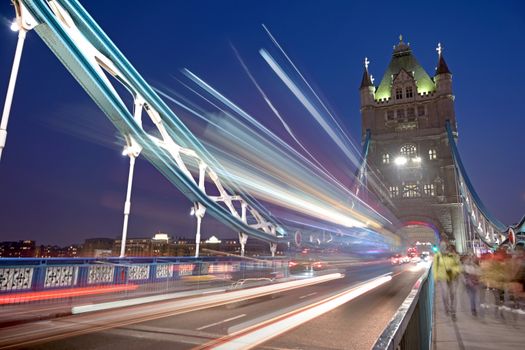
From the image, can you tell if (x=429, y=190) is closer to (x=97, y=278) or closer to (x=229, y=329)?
(x=97, y=278)

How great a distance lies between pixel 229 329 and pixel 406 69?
71992mm

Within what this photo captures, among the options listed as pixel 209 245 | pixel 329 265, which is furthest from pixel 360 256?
pixel 209 245

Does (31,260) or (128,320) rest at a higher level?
(31,260)

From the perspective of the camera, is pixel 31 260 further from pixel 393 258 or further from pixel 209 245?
pixel 209 245

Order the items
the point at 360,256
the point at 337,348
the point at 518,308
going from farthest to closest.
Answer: the point at 360,256 < the point at 518,308 < the point at 337,348

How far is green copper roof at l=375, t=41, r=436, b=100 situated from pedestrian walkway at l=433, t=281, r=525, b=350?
6308cm

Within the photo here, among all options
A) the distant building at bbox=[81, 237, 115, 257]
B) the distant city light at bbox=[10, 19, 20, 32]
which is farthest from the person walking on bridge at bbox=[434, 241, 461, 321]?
the distant building at bbox=[81, 237, 115, 257]

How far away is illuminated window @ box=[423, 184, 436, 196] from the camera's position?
58.0 metres

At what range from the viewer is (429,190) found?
58.6m

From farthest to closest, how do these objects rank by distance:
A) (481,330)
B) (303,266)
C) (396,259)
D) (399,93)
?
(399,93), (396,259), (303,266), (481,330)

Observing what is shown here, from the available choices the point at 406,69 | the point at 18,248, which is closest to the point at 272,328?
the point at 406,69

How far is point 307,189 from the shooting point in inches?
2987

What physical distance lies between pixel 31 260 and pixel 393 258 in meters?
46.0

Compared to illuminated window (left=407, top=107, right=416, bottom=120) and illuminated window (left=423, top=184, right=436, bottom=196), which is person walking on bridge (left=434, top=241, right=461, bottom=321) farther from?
illuminated window (left=407, top=107, right=416, bottom=120)
